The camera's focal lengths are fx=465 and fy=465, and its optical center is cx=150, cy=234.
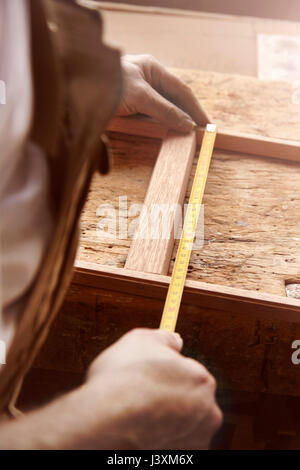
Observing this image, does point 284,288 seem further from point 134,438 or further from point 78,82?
point 78,82

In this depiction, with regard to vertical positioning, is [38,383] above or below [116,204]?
below

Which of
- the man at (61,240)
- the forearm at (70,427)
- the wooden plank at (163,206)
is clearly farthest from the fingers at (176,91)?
the forearm at (70,427)

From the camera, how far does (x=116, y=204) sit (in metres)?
1.62

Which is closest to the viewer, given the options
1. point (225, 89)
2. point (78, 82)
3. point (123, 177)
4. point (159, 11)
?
point (78, 82)

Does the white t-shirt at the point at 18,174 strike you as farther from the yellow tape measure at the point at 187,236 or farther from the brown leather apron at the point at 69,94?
the yellow tape measure at the point at 187,236

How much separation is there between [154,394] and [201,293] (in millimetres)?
485

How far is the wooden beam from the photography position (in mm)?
1791

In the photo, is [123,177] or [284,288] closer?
[284,288]

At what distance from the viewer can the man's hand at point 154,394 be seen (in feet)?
2.82

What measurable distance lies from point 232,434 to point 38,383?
0.76m

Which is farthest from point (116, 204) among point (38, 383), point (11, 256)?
point (11, 256)

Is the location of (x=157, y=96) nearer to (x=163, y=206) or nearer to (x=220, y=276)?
(x=163, y=206)

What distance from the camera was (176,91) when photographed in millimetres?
1793

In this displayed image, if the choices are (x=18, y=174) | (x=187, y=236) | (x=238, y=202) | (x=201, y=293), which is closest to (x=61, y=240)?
(x=18, y=174)
